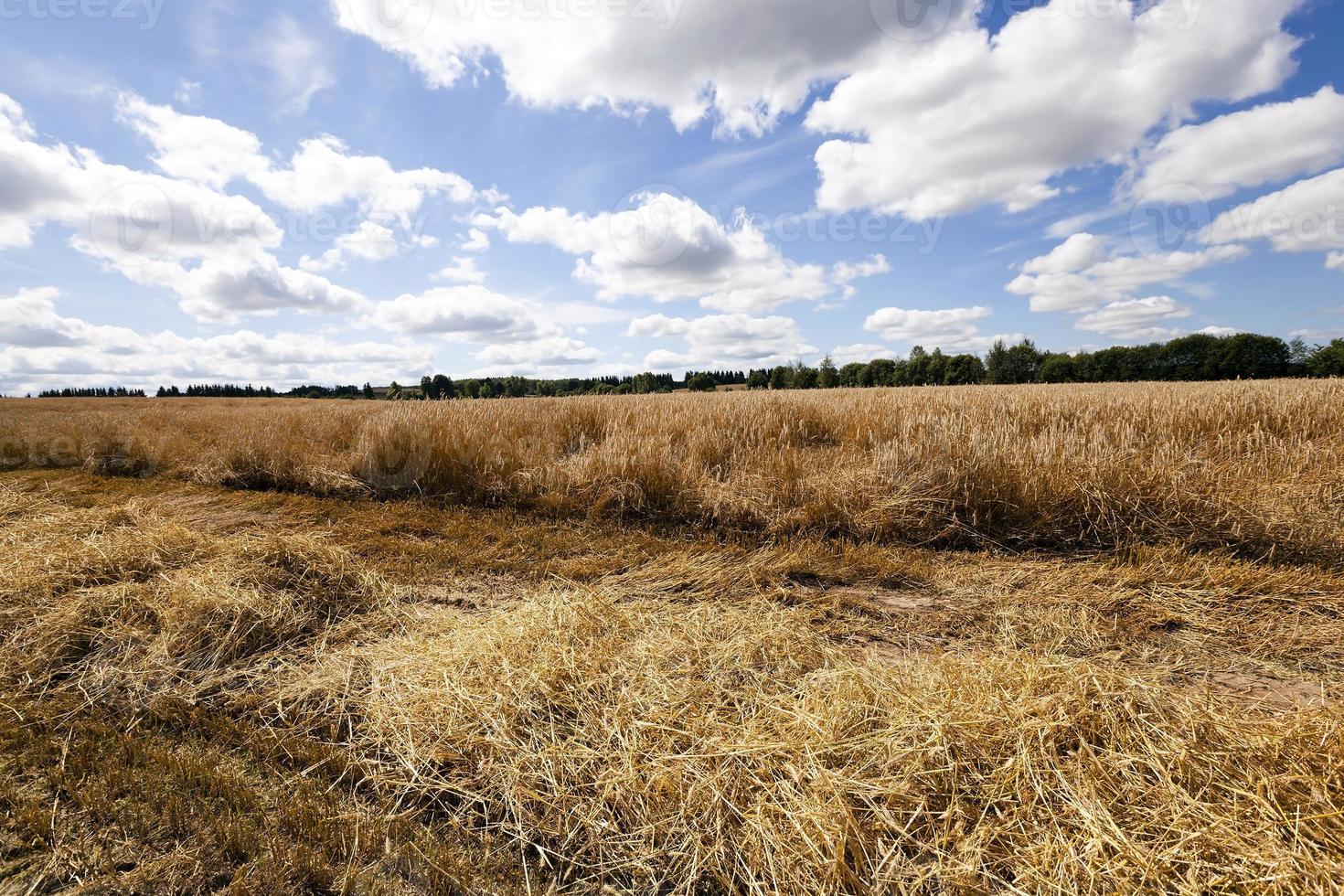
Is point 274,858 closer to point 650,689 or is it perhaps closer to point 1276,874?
point 650,689

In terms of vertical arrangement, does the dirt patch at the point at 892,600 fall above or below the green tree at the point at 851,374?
below

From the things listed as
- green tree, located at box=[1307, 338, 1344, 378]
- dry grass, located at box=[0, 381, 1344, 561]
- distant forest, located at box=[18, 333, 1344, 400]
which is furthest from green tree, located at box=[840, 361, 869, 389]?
dry grass, located at box=[0, 381, 1344, 561]

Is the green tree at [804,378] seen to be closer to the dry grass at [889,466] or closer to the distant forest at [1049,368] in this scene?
the distant forest at [1049,368]

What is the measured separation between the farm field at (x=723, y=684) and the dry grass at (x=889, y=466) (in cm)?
5

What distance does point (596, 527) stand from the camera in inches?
226

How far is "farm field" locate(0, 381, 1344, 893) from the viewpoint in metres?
1.73

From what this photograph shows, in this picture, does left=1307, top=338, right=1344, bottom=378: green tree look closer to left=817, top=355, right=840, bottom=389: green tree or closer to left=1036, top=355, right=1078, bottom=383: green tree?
left=1036, top=355, right=1078, bottom=383: green tree

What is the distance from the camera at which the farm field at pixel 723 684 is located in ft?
5.67

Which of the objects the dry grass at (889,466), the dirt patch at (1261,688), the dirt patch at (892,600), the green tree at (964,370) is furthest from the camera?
the green tree at (964,370)

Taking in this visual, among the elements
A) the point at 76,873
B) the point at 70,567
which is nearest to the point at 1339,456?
the point at 76,873

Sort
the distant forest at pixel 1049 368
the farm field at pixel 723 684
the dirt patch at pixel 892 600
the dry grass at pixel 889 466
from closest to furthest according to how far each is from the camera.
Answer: the farm field at pixel 723 684 → the dirt patch at pixel 892 600 → the dry grass at pixel 889 466 → the distant forest at pixel 1049 368

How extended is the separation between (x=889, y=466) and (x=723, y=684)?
3.64 meters

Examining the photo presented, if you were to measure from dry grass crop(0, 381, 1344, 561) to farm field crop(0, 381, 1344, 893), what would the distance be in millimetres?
50

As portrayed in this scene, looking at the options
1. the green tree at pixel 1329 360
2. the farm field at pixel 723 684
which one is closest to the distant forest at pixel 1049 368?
the green tree at pixel 1329 360
